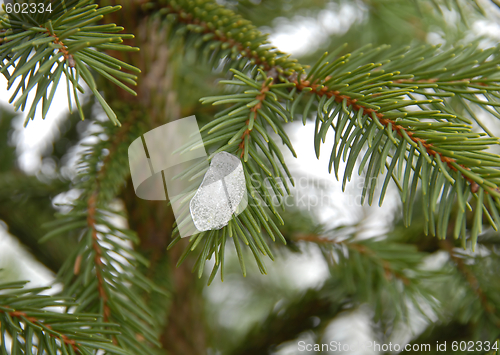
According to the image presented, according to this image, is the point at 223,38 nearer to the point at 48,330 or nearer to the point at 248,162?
the point at 248,162

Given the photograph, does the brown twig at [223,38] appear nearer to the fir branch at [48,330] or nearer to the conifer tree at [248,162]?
the conifer tree at [248,162]

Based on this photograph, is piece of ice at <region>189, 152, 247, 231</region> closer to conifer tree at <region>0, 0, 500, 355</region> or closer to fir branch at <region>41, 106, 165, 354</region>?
conifer tree at <region>0, 0, 500, 355</region>

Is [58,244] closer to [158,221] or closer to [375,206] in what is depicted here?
[158,221]

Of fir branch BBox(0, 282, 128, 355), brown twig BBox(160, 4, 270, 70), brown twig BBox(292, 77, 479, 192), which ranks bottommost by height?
fir branch BBox(0, 282, 128, 355)

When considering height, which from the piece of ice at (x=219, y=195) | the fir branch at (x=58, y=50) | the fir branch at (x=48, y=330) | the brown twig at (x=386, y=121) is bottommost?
the fir branch at (x=48, y=330)

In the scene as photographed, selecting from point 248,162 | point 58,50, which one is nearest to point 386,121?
point 248,162

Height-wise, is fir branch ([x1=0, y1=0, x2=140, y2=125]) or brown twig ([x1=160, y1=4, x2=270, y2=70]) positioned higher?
brown twig ([x1=160, y1=4, x2=270, y2=70])

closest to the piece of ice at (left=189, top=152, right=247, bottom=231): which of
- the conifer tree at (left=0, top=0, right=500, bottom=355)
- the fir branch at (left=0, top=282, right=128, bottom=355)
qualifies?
the conifer tree at (left=0, top=0, right=500, bottom=355)

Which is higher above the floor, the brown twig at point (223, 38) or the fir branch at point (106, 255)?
the brown twig at point (223, 38)

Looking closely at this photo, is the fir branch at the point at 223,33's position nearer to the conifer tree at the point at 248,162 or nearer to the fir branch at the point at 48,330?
the conifer tree at the point at 248,162

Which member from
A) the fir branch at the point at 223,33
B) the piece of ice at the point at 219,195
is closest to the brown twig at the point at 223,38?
the fir branch at the point at 223,33
